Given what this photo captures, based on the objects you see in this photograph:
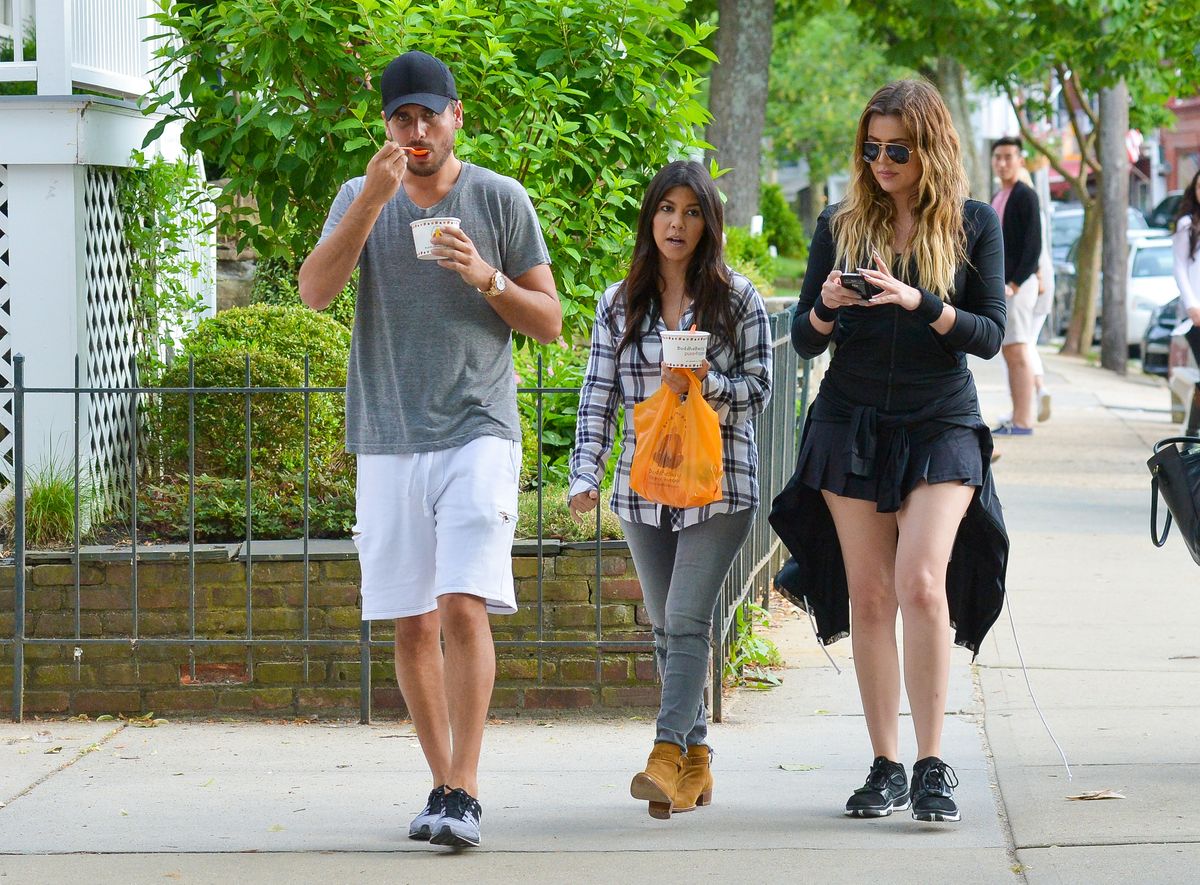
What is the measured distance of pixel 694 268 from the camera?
4742 mm

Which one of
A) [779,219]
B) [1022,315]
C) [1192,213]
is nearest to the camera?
[1192,213]

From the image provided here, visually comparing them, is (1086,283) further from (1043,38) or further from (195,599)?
(195,599)

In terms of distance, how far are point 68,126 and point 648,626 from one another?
2.98 metres

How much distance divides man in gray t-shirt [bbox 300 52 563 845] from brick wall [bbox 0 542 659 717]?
Result: 159 cm

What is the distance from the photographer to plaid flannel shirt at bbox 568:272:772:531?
15.5 ft

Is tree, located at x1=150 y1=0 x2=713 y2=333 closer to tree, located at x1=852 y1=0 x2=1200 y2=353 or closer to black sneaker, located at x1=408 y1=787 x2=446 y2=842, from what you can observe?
black sneaker, located at x1=408 y1=787 x2=446 y2=842

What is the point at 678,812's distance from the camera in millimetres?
4875

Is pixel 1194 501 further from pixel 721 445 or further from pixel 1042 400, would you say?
pixel 1042 400

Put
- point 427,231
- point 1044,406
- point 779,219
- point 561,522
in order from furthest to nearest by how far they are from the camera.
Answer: point 779,219 < point 1044,406 < point 561,522 < point 427,231

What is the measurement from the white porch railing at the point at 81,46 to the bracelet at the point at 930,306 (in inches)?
139

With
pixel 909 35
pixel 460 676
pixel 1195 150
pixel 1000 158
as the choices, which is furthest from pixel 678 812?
pixel 1195 150

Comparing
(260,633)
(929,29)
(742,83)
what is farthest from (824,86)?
(260,633)

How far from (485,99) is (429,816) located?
3.07 meters

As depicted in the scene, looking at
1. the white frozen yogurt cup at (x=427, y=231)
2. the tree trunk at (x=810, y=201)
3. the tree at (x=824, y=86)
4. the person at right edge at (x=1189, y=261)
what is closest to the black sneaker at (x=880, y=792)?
the white frozen yogurt cup at (x=427, y=231)
